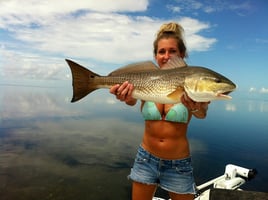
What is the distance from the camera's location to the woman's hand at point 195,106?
4.41m

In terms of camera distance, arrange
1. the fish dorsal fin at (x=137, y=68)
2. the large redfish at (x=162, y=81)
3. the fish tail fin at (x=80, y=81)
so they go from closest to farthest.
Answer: the large redfish at (x=162, y=81) → the fish tail fin at (x=80, y=81) → the fish dorsal fin at (x=137, y=68)

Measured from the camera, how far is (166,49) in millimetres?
5203

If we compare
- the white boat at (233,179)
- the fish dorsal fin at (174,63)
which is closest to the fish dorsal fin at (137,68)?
the fish dorsal fin at (174,63)

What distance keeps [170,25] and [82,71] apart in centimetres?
194

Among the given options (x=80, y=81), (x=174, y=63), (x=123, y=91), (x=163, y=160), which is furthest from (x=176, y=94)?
(x=80, y=81)

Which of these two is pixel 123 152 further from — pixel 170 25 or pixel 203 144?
pixel 170 25

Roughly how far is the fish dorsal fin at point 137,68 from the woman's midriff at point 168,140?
96cm

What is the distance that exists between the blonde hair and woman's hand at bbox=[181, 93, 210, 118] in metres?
1.25

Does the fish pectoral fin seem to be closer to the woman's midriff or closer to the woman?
the woman

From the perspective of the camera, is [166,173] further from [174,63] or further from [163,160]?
[174,63]

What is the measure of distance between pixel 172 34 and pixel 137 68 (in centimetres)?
97

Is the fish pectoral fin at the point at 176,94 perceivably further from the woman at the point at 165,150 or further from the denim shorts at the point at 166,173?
the denim shorts at the point at 166,173

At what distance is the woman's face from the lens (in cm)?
519

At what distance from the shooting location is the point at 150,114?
5.11 metres
